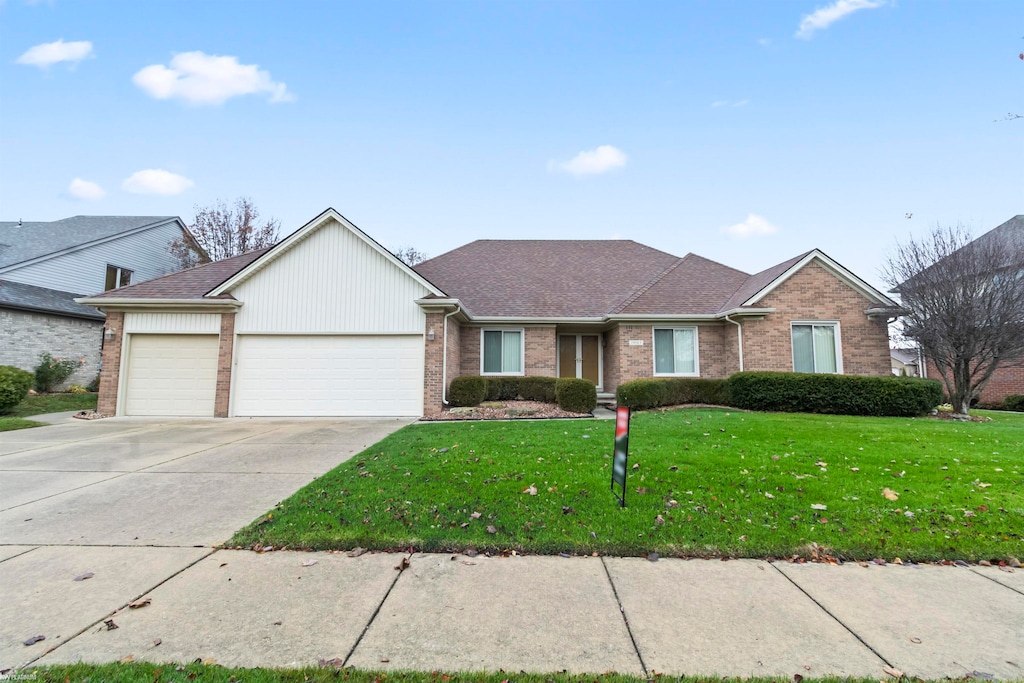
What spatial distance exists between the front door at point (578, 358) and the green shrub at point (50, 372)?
62.0 ft

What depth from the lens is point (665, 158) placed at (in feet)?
49.5

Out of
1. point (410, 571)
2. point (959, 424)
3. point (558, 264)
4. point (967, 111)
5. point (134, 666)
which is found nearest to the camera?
point (134, 666)

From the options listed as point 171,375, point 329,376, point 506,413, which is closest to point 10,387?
point 171,375

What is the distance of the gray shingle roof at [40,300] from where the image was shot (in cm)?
1591

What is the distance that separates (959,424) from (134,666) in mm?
14795

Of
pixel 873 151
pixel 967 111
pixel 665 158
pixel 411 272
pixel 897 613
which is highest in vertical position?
pixel 665 158

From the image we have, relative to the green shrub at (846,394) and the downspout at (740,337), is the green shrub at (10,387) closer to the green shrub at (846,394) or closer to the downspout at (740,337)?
the green shrub at (846,394)

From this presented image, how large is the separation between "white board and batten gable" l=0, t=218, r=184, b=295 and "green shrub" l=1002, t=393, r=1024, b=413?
132 ft

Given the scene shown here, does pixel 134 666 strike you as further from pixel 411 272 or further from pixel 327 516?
pixel 411 272

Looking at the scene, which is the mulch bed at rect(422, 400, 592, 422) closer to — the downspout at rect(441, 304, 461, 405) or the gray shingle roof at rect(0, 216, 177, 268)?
the downspout at rect(441, 304, 461, 405)

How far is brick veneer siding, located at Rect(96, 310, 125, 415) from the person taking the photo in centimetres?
1205

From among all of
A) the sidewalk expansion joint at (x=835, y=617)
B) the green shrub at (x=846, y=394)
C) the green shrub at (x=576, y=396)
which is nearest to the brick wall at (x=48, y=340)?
the green shrub at (x=576, y=396)

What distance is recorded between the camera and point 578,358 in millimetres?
16672

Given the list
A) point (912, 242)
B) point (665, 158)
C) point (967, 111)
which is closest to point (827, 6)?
point (967, 111)
